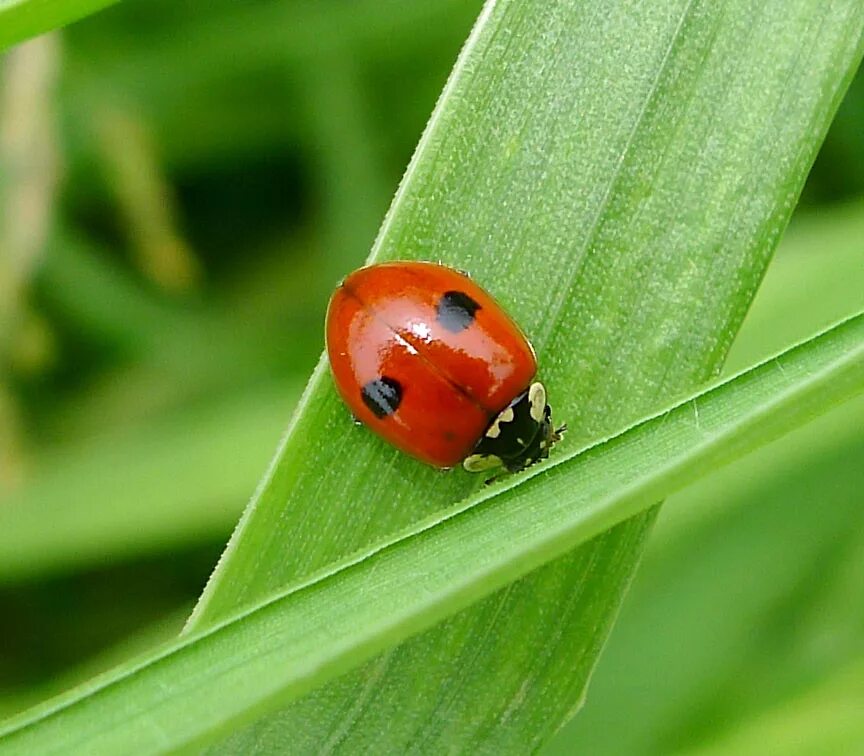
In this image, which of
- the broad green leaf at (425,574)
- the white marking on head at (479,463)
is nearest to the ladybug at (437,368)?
the white marking on head at (479,463)

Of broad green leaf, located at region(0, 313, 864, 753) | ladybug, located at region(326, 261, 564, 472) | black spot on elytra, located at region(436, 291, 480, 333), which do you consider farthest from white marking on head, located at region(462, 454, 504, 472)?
broad green leaf, located at region(0, 313, 864, 753)

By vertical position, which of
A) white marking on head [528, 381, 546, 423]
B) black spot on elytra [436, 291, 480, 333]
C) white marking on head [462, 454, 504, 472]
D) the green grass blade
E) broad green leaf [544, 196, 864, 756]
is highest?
the green grass blade

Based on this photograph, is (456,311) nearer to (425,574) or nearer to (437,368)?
(437,368)

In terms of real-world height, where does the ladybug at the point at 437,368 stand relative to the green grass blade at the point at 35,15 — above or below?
below

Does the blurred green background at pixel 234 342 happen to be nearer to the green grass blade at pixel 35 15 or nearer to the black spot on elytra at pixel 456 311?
the black spot on elytra at pixel 456 311

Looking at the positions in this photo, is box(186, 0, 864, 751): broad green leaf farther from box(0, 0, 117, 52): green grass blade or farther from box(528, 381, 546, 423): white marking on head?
box(0, 0, 117, 52): green grass blade

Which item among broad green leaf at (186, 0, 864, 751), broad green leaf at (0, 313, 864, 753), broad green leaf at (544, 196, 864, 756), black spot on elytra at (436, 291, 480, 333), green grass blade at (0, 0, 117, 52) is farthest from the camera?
broad green leaf at (544, 196, 864, 756)

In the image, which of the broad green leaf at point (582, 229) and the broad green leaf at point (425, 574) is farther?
the broad green leaf at point (582, 229)
